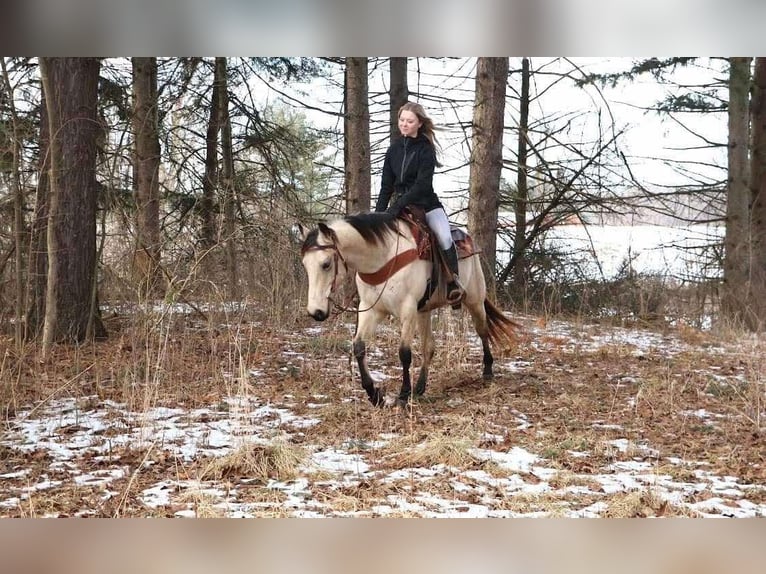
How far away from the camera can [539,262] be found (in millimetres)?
10336

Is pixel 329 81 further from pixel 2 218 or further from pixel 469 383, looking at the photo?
pixel 469 383

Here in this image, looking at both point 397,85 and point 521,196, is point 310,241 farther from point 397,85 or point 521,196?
point 521,196

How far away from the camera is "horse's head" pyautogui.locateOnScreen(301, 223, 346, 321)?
4.30 m

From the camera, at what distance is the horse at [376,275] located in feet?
14.2

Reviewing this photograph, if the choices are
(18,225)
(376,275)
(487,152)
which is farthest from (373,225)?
(487,152)

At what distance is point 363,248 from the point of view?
4.78 metres

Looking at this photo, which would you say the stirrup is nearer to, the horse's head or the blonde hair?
the blonde hair

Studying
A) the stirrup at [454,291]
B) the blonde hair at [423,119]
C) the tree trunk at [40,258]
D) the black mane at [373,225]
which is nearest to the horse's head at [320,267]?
the black mane at [373,225]

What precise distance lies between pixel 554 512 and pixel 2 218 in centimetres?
557

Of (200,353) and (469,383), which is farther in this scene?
(200,353)

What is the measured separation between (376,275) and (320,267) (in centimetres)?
71

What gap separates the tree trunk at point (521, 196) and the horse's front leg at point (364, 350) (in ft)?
17.8

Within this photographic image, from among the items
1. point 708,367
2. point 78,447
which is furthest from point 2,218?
point 708,367
